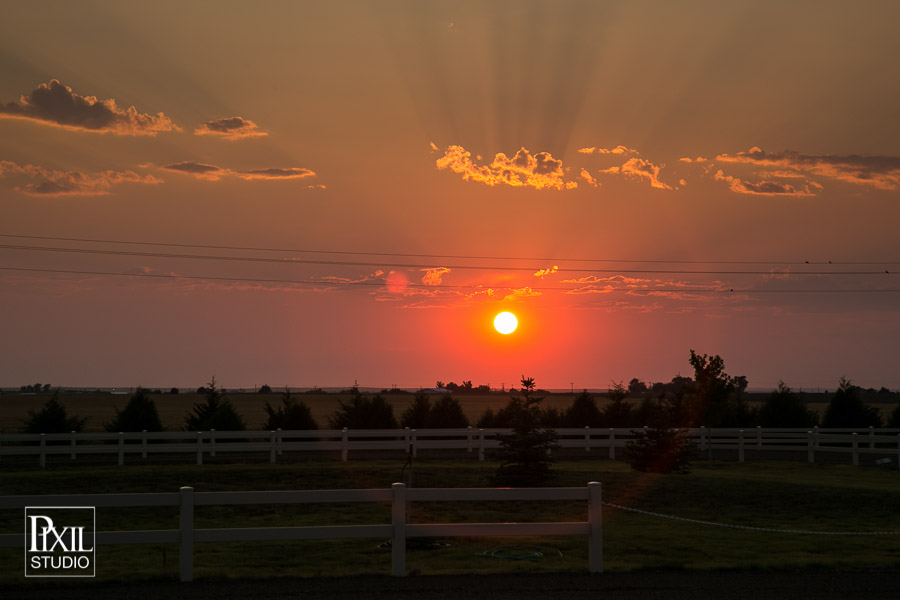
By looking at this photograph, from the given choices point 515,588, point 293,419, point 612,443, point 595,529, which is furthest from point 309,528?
point 293,419

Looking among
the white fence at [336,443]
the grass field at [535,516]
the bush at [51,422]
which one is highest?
the bush at [51,422]

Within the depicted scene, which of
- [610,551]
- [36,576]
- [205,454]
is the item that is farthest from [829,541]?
[205,454]

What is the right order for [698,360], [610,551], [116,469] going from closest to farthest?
[610,551], [116,469], [698,360]

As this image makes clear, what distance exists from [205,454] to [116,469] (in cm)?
783

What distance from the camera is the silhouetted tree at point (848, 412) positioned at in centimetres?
4994

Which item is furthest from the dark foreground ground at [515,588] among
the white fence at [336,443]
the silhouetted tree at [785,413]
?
the silhouetted tree at [785,413]

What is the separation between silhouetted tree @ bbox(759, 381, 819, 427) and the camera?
50.3 m

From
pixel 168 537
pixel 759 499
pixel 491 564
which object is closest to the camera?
pixel 168 537

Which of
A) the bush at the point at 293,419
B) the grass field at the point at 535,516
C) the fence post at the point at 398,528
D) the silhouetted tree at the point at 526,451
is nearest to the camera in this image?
the fence post at the point at 398,528

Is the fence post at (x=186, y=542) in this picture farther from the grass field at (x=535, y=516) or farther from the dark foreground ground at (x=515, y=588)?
the grass field at (x=535, y=516)

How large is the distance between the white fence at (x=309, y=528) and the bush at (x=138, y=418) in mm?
32763

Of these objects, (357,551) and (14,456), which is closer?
(357,551)

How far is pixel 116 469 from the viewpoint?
107 ft

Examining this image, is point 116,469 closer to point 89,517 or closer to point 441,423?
point 89,517
